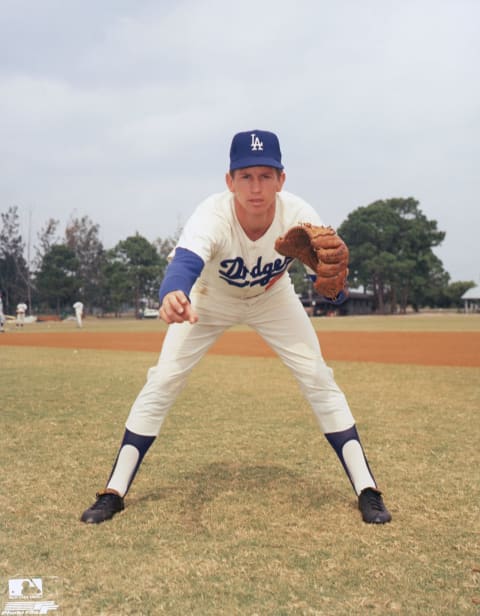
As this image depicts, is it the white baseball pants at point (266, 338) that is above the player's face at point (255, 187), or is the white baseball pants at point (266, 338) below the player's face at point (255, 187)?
below

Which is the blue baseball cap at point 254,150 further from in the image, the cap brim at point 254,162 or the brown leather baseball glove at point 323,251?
the brown leather baseball glove at point 323,251

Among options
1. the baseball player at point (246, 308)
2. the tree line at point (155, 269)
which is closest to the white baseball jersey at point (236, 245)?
the baseball player at point (246, 308)

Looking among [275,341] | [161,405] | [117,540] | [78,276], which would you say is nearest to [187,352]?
[161,405]

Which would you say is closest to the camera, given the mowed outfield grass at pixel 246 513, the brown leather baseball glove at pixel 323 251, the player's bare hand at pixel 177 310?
the mowed outfield grass at pixel 246 513

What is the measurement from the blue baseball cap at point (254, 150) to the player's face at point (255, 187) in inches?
2.0

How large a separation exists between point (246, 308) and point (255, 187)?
92 centimetres

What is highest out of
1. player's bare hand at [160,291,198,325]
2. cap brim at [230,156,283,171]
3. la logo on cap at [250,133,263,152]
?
la logo on cap at [250,133,263,152]

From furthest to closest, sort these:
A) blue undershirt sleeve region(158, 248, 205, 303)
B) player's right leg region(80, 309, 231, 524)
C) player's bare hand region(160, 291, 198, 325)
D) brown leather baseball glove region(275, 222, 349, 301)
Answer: player's right leg region(80, 309, 231, 524) < brown leather baseball glove region(275, 222, 349, 301) < blue undershirt sleeve region(158, 248, 205, 303) < player's bare hand region(160, 291, 198, 325)

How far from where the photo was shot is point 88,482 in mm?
4242

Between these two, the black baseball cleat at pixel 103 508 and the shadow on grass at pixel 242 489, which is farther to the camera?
the shadow on grass at pixel 242 489

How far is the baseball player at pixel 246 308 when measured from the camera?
3.45 metres

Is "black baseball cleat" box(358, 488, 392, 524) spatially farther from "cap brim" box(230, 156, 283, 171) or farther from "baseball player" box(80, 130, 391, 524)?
"cap brim" box(230, 156, 283, 171)

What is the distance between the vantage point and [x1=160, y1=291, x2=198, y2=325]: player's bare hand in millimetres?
2789

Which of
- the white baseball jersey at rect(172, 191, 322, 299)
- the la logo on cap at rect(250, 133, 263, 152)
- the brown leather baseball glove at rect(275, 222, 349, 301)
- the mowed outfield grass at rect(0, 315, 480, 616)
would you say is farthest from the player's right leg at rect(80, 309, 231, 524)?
the la logo on cap at rect(250, 133, 263, 152)
